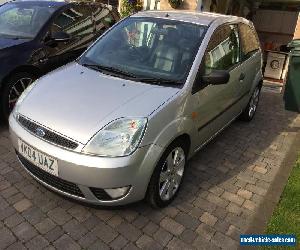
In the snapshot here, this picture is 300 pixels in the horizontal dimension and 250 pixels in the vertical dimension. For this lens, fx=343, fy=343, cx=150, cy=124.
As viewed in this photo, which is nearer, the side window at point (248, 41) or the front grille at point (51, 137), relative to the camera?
the front grille at point (51, 137)

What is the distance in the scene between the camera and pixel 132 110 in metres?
3.07

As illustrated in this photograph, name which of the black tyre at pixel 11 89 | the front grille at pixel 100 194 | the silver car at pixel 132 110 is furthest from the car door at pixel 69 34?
the front grille at pixel 100 194

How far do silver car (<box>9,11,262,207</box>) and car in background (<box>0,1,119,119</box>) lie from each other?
1.24 meters

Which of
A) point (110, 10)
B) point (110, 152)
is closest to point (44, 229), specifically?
point (110, 152)

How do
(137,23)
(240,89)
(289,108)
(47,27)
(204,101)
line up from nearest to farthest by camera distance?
(204,101) → (137,23) → (240,89) → (47,27) → (289,108)

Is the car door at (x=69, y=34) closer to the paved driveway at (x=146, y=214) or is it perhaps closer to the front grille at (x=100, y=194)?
the paved driveway at (x=146, y=214)

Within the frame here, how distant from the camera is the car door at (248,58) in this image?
495cm

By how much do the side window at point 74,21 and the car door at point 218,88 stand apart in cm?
265

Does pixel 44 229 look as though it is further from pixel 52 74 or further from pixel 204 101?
pixel 204 101

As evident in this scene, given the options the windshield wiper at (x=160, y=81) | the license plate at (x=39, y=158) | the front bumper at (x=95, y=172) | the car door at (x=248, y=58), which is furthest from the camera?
the car door at (x=248, y=58)

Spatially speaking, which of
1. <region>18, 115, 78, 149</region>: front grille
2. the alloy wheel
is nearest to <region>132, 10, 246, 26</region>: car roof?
the alloy wheel

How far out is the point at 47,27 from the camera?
5.33m

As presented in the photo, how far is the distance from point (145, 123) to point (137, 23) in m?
1.89

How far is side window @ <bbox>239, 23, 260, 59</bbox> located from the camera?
498 cm
